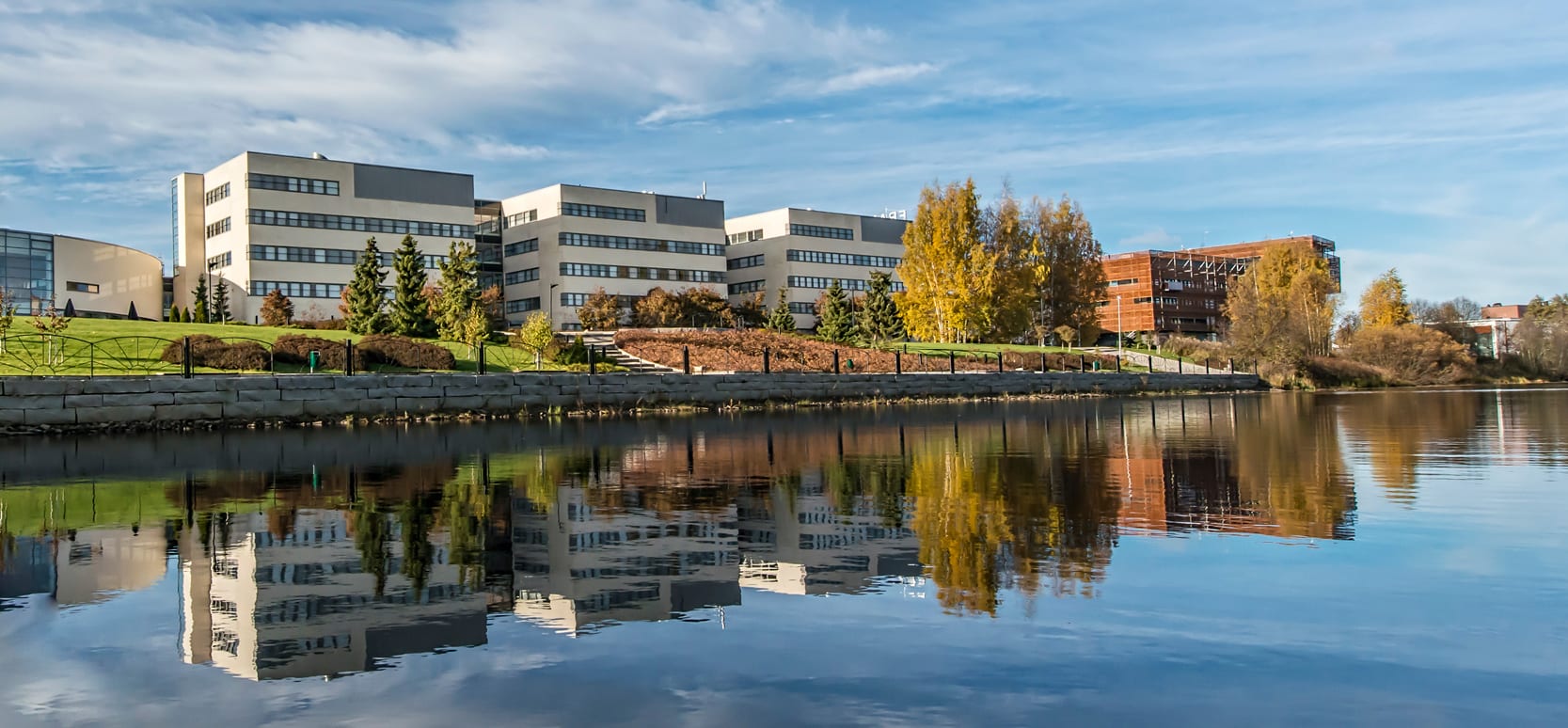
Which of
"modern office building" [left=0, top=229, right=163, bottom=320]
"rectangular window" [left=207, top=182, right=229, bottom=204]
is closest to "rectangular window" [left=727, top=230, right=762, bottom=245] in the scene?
"rectangular window" [left=207, top=182, right=229, bottom=204]

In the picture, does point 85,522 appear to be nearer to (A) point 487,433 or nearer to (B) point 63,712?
(B) point 63,712

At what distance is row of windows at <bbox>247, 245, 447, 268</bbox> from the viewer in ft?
257

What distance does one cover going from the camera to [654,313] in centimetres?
8612

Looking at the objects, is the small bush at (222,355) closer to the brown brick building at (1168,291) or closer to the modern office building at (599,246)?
the modern office building at (599,246)

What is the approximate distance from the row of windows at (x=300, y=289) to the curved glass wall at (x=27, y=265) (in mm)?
14079

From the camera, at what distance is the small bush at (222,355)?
3353 cm

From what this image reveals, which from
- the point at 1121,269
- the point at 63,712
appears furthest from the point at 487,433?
the point at 1121,269

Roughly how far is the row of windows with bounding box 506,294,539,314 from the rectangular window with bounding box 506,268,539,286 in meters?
1.60

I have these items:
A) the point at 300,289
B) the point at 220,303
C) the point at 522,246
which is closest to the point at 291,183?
the point at 300,289

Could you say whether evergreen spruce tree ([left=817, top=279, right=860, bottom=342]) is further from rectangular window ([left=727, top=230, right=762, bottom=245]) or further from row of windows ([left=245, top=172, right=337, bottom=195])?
row of windows ([left=245, top=172, right=337, bottom=195])

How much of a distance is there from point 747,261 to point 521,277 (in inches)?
930

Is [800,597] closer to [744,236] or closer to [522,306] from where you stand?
[522,306]

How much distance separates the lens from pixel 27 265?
79375 millimetres

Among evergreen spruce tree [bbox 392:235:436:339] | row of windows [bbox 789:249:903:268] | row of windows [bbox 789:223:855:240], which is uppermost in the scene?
row of windows [bbox 789:223:855:240]
